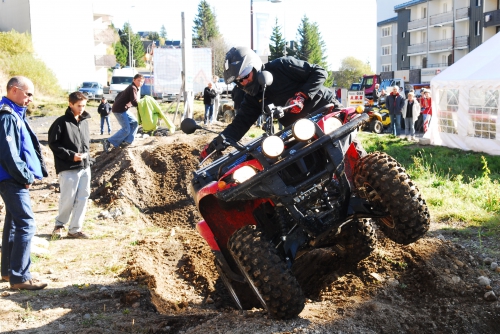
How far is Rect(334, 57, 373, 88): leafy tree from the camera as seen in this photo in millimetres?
77312

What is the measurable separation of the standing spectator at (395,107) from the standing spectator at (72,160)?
49.6ft

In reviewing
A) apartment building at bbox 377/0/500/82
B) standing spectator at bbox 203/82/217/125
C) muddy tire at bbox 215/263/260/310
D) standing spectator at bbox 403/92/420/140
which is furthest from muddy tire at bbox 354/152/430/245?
apartment building at bbox 377/0/500/82

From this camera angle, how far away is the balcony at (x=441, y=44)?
63525mm

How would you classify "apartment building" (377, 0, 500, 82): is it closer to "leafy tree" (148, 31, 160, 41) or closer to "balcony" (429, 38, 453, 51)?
"balcony" (429, 38, 453, 51)

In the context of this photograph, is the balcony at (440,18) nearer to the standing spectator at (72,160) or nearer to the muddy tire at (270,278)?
the standing spectator at (72,160)

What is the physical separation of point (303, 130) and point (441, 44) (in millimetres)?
65068

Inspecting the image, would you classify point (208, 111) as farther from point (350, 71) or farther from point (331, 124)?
point (350, 71)

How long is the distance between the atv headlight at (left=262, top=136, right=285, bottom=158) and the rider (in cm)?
90

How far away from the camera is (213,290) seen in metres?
6.51

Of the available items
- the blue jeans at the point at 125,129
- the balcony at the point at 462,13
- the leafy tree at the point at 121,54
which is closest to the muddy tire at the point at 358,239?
the blue jeans at the point at 125,129

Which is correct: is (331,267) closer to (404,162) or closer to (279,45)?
(404,162)

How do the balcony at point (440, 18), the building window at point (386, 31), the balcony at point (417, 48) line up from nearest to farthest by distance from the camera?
the balcony at point (440, 18) < the balcony at point (417, 48) < the building window at point (386, 31)

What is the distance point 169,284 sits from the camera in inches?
259

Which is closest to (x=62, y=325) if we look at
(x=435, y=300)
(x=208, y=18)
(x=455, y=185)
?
(x=435, y=300)
